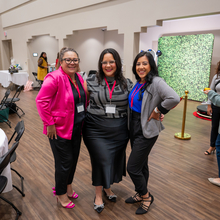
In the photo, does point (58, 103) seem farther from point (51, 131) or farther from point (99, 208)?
point (99, 208)

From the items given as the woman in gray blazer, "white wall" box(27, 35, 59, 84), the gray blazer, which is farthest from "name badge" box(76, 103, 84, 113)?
"white wall" box(27, 35, 59, 84)

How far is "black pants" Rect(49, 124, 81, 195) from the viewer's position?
6.83ft

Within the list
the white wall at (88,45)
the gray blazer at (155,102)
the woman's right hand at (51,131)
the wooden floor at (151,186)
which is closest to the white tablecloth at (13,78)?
the white wall at (88,45)

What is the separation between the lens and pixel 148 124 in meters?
1.98

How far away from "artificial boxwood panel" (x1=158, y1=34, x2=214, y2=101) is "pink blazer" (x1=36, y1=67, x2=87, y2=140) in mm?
6762

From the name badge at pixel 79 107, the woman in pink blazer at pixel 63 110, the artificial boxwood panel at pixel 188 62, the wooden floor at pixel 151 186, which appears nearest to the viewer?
the woman in pink blazer at pixel 63 110

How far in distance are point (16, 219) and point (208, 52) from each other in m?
7.43

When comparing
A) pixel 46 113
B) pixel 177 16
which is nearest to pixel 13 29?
pixel 177 16

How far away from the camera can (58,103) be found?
198 cm

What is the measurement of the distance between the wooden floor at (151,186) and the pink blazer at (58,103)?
35.0 inches

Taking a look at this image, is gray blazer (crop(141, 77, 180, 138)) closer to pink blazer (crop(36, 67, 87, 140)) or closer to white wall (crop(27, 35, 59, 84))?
pink blazer (crop(36, 67, 87, 140))

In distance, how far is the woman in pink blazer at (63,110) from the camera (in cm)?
193

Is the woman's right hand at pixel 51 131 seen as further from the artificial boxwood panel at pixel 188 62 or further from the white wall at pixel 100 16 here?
the artificial boxwood panel at pixel 188 62

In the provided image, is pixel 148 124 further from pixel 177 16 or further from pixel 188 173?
pixel 177 16
